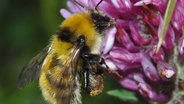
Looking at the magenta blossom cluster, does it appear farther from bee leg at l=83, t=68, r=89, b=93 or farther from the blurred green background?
the blurred green background

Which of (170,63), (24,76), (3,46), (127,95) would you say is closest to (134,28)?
(170,63)

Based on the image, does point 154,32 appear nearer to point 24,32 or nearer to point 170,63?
point 170,63

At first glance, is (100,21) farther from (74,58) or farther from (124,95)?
(124,95)

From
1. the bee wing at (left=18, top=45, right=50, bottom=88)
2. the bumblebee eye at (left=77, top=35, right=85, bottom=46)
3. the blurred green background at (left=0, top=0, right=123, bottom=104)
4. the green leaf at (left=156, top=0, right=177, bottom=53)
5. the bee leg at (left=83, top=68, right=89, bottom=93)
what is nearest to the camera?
the green leaf at (left=156, top=0, right=177, bottom=53)

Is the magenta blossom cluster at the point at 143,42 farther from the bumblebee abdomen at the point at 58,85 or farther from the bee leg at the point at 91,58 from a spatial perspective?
the bumblebee abdomen at the point at 58,85

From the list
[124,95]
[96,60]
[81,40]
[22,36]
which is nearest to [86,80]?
[96,60]

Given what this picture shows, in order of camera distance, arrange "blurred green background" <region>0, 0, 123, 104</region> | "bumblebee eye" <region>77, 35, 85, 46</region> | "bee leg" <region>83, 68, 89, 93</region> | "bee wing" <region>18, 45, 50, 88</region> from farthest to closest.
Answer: "blurred green background" <region>0, 0, 123, 104</region>, "bee wing" <region>18, 45, 50, 88</region>, "bee leg" <region>83, 68, 89, 93</region>, "bumblebee eye" <region>77, 35, 85, 46</region>

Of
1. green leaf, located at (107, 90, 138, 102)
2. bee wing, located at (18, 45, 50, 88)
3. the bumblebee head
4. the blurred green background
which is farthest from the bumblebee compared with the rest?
the blurred green background
